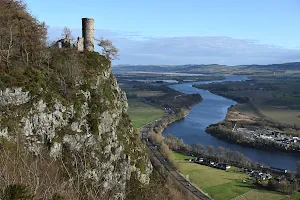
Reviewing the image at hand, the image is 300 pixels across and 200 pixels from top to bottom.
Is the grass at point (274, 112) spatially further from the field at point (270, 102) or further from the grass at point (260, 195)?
the grass at point (260, 195)

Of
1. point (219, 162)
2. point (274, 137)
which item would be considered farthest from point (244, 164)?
point (274, 137)

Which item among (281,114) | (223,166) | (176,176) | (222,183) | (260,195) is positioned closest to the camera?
(260,195)

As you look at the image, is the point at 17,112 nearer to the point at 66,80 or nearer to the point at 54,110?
the point at 54,110

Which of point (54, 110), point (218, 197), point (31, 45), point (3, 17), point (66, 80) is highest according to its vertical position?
point (3, 17)

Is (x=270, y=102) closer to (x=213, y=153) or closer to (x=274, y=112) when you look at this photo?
(x=274, y=112)

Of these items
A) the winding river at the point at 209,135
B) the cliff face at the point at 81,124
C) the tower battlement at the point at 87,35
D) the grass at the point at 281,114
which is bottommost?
the winding river at the point at 209,135

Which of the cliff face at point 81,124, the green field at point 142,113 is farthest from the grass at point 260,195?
the green field at point 142,113

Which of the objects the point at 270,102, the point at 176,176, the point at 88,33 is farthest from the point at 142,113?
the point at 88,33
